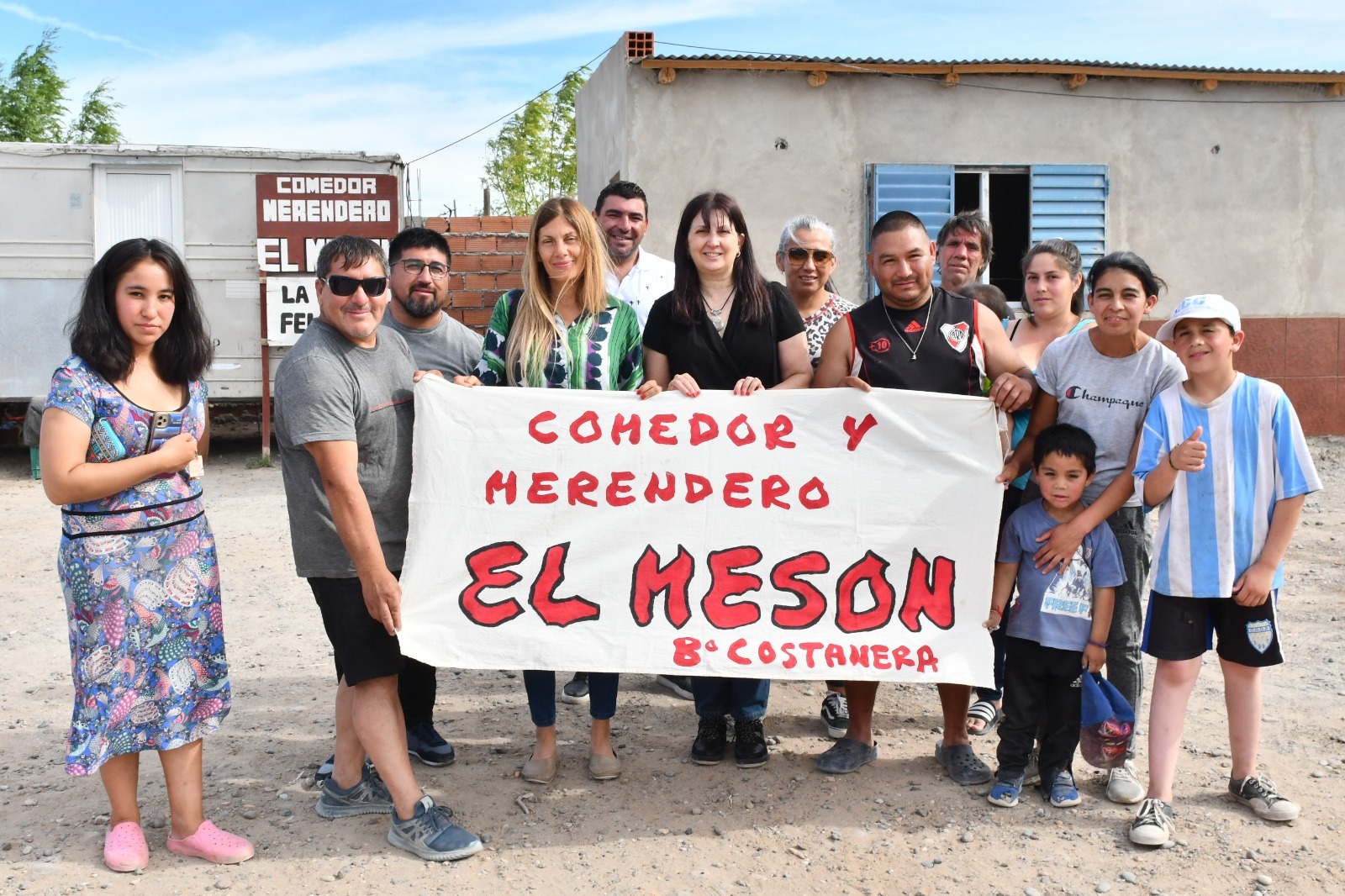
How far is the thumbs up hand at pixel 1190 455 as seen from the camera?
3250 millimetres

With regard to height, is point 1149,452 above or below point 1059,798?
above

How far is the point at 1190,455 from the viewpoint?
128 inches

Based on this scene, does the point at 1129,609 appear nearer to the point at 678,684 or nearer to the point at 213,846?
the point at 678,684

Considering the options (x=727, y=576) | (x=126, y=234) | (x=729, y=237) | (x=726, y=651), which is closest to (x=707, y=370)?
(x=729, y=237)

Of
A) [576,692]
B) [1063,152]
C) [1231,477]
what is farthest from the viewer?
[1063,152]

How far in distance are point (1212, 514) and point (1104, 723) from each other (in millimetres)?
740

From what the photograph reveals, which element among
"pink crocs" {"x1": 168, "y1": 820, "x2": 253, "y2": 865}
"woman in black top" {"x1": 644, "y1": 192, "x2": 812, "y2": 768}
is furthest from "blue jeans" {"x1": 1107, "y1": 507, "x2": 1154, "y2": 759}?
"pink crocs" {"x1": 168, "y1": 820, "x2": 253, "y2": 865}

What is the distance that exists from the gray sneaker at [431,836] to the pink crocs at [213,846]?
44cm

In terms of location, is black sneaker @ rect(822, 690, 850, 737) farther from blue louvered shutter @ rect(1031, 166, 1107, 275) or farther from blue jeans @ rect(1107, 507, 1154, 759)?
blue louvered shutter @ rect(1031, 166, 1107, 275)

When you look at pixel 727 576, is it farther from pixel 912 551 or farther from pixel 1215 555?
pixel 1215 555

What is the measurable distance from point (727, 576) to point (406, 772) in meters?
1.18

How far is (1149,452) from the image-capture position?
11.1 ft

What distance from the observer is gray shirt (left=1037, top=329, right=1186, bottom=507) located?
3570 millimetres

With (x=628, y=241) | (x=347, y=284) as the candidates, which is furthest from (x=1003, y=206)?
(x=347, y=284)
